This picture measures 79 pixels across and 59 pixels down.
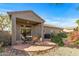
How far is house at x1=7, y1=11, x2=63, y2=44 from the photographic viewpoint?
665 centimetres

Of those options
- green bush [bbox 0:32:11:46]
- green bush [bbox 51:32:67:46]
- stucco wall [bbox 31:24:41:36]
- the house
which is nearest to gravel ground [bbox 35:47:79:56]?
green bush [bbox 51:32:67:46]

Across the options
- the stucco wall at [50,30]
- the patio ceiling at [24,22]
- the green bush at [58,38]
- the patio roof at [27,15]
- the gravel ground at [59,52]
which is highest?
the patio roof at [27,15]

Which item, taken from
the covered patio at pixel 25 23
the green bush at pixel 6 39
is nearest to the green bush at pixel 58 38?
the covered patio at pixel 25 23

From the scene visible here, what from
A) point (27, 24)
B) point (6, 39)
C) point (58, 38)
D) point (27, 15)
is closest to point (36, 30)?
point (27, 24)

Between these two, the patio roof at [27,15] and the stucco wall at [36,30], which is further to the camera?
the stucco wall at [36,30]

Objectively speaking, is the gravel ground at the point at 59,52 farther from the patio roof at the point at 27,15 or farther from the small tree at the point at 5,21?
the patio roof at the point at 27,15

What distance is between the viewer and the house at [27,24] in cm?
665

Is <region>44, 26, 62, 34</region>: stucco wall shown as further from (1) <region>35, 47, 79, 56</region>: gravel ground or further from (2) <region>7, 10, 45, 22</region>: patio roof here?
(1) <region>35, 47, 79, 56</region>: gravel ground

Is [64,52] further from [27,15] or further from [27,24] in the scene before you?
[27,15]

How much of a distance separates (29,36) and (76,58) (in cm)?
132

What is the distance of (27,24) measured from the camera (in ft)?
22.2

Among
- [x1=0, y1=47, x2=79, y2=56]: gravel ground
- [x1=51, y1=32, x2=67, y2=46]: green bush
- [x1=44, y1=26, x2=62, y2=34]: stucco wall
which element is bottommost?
[x1=0, y1=47, x2=79, y2=56]: gravel ground

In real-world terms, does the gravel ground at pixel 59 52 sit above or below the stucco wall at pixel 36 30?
below

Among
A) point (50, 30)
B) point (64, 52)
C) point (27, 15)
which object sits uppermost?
point (27, 15)
